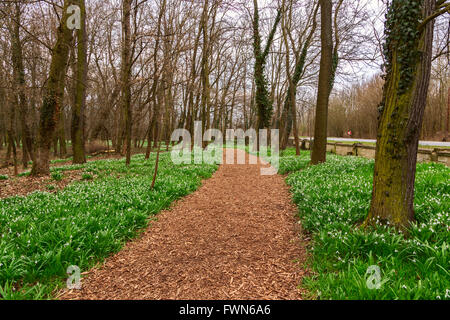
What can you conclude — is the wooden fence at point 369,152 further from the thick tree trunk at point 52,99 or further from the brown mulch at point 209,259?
the thick tree trunk at point 52,99

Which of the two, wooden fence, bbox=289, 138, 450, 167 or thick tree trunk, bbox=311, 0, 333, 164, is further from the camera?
thick tree trunk, bbox=311, 0, 333, 164

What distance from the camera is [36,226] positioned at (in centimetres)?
349

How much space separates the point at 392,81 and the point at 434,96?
37.8m

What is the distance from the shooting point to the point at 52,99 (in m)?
7.23

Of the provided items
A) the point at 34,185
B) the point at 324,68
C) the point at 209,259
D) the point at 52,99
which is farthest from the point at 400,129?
the point at 52,99

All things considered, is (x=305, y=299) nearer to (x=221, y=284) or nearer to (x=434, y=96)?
(x=221, y=284)

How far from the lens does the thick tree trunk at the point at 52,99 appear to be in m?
7.22

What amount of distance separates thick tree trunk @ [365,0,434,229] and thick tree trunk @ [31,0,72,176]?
30.1ft

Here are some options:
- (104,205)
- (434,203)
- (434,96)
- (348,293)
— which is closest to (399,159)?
(434,203)

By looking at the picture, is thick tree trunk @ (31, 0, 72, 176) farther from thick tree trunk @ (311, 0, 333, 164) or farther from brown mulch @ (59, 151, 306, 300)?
thick tree trunk @ (311, 0, 333, 164)

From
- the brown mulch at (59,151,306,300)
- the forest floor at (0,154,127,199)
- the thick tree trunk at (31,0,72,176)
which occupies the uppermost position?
the thick tree trunk at (31,0,72,176)

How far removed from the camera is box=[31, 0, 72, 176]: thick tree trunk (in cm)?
722

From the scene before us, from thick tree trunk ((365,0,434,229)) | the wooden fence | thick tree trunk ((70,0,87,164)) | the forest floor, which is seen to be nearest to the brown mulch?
thick tree trunk ((365,0,434,229))

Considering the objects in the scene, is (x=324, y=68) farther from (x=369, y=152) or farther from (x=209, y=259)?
(x=209, y=259)
